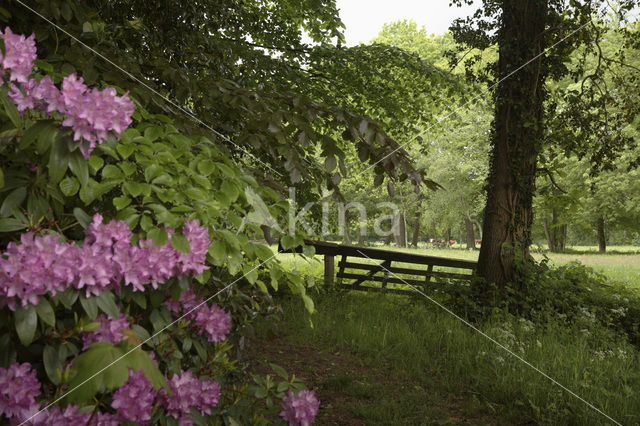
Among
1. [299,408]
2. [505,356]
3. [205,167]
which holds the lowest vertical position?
[505,356]

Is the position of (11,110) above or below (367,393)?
above

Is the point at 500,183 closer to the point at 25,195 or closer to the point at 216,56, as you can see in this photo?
the point at 216,56

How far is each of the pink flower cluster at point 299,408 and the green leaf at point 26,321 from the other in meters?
1.18

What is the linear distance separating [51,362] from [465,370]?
3.61 metres

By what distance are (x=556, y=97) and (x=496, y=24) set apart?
139 cm

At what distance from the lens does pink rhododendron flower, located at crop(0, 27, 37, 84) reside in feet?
4.23

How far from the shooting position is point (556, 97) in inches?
258

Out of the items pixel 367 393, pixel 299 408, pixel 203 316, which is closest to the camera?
pixel 203 316

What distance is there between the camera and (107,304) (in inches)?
51.8

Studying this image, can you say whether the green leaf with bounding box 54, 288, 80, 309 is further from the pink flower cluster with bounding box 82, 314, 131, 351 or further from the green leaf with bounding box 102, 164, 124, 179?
the green leaf with bounding box 102, 164, 124, 179

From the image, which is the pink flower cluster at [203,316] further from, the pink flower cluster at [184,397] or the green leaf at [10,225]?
the green leaf at [10,225]

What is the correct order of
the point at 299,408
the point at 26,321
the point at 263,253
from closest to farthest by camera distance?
the point at 26,321, the point at 263,253, the point at 299,408

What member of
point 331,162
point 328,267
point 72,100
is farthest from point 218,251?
point 328,267

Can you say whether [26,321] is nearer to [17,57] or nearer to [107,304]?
[107,304]
